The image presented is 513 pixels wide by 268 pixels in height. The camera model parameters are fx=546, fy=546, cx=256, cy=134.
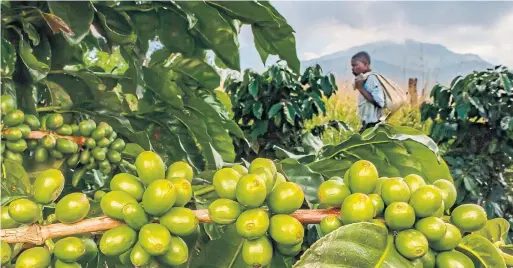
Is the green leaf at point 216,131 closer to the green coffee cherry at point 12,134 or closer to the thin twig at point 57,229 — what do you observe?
the green coffee cherry at point 12,134

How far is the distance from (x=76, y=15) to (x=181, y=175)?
898 mm

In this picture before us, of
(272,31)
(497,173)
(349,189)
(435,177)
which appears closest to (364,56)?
Result: (497,173)

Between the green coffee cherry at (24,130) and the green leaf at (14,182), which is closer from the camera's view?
the green leaf at (14,182)

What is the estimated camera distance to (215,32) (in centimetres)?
179

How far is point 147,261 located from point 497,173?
469cm

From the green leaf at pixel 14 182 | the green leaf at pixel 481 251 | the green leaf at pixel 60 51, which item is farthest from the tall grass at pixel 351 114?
the green leaf at pixel 481 251

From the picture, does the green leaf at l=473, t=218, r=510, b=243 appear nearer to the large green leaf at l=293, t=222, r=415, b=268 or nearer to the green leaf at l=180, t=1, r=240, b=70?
the large green leaf at l=293, t=222, r=415, b=268

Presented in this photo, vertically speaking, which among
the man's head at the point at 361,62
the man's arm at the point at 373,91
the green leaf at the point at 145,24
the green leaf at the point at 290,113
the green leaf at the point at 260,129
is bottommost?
the green leaf at the point at 260,129

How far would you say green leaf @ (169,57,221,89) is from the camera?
206 centimetres

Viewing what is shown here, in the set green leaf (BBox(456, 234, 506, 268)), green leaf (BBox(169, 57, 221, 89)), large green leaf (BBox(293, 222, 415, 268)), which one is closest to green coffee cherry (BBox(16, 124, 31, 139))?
green leaf (BBox(169, 57, 221, 89))

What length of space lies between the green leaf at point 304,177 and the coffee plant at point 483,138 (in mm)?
3713

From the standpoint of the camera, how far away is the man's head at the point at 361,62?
671cm

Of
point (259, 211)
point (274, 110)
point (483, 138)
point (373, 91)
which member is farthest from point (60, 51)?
point (373, 91)

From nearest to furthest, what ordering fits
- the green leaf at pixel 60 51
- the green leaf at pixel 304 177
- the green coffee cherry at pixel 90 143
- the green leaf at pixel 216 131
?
the green leaf at pixel 304 177, the green coffee cherry at pixel 90 143, the green leaf at pixel 60 51, the green leaf at pixel 216 131
